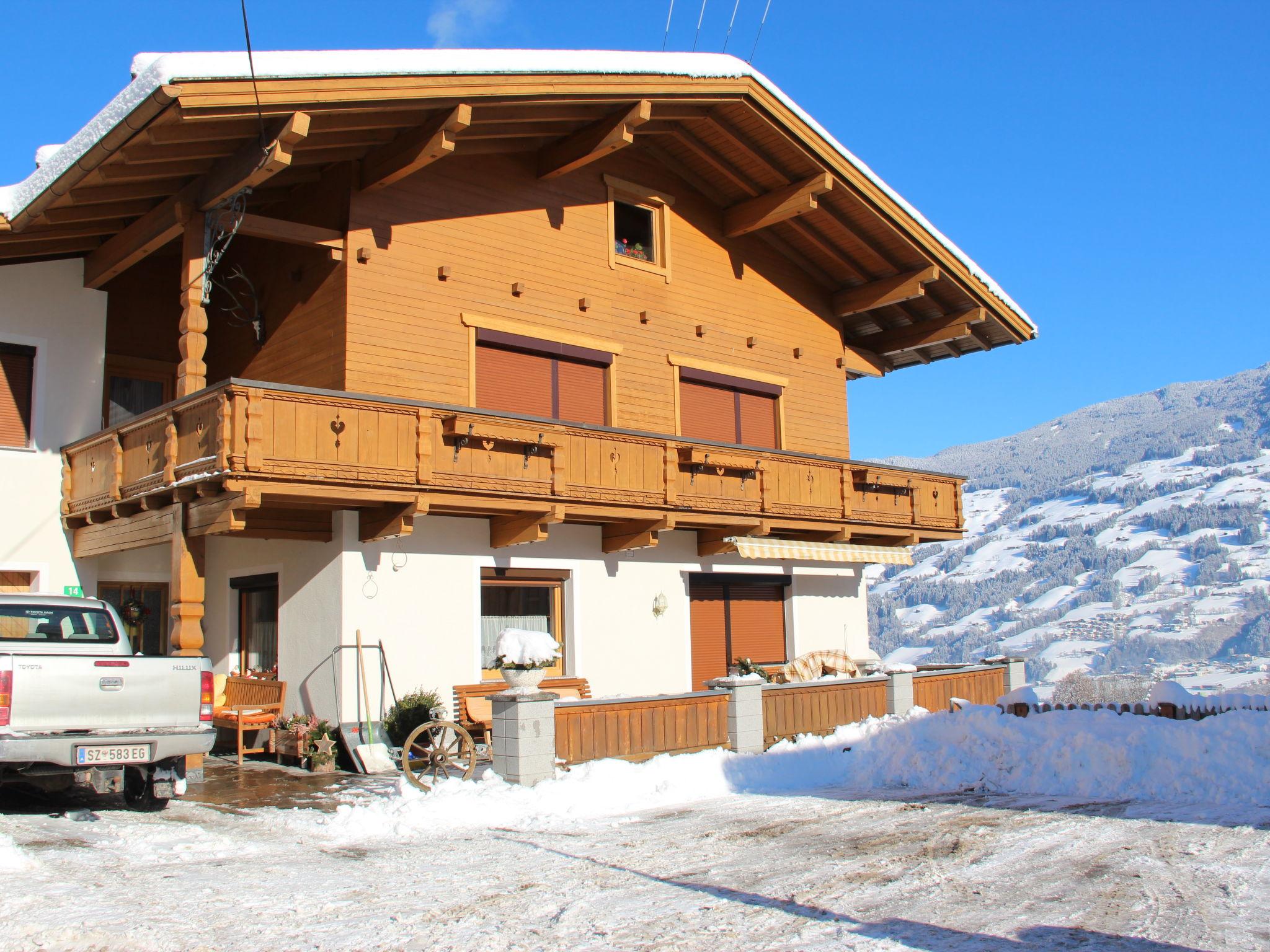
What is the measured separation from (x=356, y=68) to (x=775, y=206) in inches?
320

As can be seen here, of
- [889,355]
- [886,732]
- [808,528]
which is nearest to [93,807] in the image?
[886,732]

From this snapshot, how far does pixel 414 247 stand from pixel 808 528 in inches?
301

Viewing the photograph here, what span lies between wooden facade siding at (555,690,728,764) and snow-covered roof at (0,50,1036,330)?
24.5 feet

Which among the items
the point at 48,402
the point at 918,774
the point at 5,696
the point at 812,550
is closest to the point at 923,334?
the point at 812,550

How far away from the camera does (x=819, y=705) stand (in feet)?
49.7

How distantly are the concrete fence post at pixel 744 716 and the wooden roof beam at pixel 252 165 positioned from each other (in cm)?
774

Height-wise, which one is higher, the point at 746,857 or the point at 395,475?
the point at 395,475

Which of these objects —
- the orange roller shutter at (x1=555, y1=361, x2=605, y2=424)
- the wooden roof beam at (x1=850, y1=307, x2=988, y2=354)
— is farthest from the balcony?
the wooden roof beam at (x1=850, y1=307, x2=988, y2=354)

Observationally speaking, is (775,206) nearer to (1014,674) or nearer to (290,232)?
(290,232)

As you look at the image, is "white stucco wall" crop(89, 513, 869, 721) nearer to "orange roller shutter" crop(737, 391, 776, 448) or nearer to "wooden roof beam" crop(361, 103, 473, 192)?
"orange roller shutter" crop(737, 391, 776, 448)

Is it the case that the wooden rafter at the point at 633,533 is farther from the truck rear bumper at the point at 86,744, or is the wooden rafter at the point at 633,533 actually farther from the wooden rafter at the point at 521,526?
the truck rear bumper at the point at 86,744

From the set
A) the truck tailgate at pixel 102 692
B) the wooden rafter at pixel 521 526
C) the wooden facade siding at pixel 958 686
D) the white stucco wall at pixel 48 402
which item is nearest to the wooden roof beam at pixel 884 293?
the wooden facade siding at pixel 958 686

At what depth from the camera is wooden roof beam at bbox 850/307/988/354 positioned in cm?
2198

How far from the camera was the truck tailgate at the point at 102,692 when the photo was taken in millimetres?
9469
